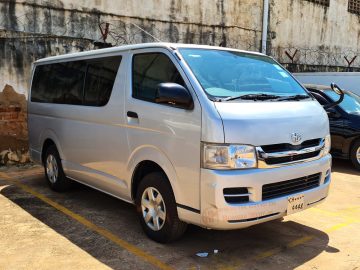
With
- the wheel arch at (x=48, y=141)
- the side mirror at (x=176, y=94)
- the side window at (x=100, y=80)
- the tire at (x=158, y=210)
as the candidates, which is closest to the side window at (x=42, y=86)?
the wheel arch at (x=48, y=141)

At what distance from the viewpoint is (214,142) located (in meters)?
3.54

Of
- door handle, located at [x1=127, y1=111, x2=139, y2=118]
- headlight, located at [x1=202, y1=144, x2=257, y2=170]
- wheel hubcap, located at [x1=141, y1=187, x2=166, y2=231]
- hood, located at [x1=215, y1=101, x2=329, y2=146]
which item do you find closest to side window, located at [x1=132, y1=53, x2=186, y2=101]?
door handle, located at [x1=127, y1=111, x2=139, y2=118]

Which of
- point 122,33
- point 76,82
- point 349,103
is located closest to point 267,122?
point 76,82

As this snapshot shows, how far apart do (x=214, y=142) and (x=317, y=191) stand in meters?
1.35

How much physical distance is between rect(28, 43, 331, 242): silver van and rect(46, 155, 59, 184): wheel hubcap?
2.92ft

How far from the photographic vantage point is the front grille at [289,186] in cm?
374

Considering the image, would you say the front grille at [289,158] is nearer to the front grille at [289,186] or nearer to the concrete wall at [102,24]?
the front grille at [289,186]

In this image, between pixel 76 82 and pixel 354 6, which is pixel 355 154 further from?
pixel 354 6

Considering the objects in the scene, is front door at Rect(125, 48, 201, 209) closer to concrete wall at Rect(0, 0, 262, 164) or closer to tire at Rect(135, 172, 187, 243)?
tire at Rect(135, 172, 187, 243)

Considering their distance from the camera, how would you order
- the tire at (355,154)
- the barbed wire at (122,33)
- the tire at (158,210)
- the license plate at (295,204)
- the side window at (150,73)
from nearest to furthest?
the license plate at (295,204) < the tire at (158,210) < the side window at (150,73) < the tire at (355,154) < the barbed wire at (122,33)

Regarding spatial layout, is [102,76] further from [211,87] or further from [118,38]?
[118,38]

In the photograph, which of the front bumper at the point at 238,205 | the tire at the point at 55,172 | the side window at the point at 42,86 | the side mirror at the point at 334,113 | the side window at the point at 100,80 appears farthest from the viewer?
the side mirror at the point at 334,113

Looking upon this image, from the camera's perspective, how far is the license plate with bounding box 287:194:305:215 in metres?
3.86

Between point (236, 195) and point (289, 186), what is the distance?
0.65 metres
